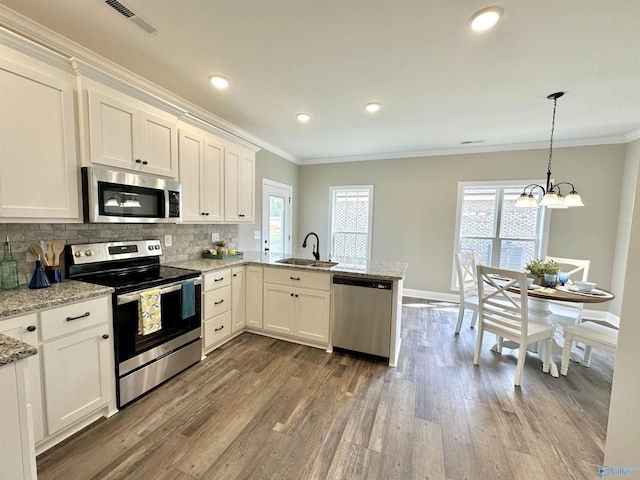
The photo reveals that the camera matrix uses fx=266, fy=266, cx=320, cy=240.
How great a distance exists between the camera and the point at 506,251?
4410 millimetres

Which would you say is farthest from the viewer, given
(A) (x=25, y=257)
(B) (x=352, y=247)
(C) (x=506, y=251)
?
(B) (x=352, y=247)

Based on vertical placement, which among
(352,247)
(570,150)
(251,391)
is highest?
(570,150)

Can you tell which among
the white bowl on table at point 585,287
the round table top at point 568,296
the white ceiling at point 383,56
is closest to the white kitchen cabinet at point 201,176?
the white ceiling at point 383,56

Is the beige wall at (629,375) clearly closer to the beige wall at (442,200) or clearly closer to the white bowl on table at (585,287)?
the white bowl on table at (585,287)

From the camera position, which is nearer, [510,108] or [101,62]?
[101,62]

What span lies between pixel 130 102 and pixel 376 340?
3022mm

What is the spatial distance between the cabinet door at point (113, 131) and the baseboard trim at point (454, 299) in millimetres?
4592

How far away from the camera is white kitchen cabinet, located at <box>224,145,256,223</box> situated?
10.7ft

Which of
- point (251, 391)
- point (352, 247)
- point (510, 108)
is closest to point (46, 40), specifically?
point (251, 391)

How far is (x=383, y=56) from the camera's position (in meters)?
2.06

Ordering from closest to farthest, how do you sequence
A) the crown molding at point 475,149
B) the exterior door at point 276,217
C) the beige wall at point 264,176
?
the crown molding at point 475,149 < the beige wall at point 264,176 < the exterior door at point 276,217

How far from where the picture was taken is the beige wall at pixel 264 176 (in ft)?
13.4

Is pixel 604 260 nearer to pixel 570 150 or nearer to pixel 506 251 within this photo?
pixel 506 251

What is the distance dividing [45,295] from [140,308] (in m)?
0.52
